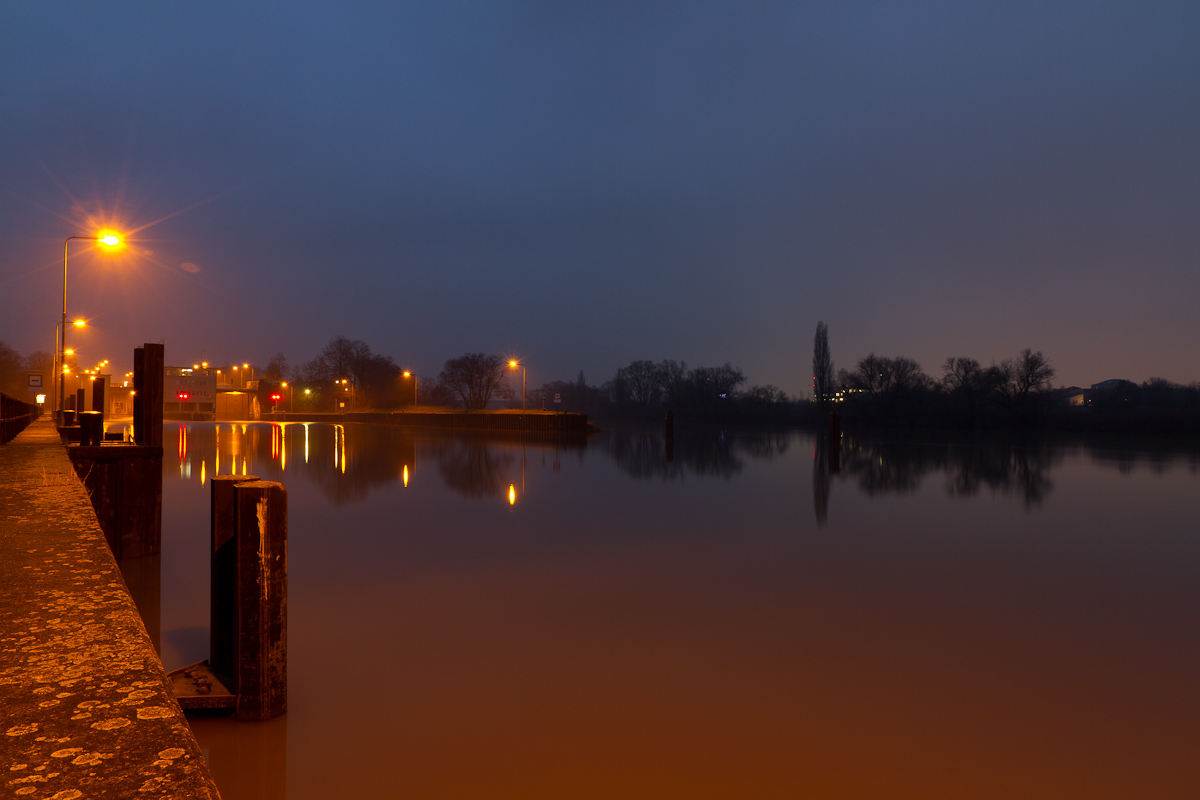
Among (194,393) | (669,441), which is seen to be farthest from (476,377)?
(669,441)

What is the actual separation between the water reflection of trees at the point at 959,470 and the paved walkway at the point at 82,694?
18.7 m

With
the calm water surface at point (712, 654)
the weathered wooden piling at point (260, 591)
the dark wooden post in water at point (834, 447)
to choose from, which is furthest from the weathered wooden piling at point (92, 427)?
the dark wooden post in water at point (834, 447)

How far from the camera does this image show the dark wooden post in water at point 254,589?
4531 millimetres

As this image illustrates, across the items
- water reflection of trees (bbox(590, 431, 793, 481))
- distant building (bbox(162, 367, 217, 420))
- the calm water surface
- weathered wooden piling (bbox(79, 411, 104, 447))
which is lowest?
the calm water surface

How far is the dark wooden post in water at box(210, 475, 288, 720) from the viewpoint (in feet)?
14.9

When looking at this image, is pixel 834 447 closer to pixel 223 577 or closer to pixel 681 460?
pixel 681 460

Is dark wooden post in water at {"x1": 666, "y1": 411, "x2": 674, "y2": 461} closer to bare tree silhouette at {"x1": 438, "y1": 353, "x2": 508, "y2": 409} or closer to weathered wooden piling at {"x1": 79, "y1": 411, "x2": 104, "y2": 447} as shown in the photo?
weathered wooden piling at {"x1": 79, "y1": 411, "x2": 104, "y2": 447}

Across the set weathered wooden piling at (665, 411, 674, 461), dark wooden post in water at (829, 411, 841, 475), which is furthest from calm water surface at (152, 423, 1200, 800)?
weathered wooden piling at (665, 411, 674, 461)

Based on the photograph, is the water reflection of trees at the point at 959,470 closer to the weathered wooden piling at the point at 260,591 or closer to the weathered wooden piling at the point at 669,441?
the weathered wooden piling at the point at 669,441

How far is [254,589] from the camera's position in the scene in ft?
14.9

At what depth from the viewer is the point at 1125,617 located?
26.6 feet

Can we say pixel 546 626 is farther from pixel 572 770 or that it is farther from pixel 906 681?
pixel 906 681

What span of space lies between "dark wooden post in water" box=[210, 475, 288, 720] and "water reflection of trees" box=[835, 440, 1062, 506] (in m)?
17.2

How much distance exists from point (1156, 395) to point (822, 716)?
92083 mm
